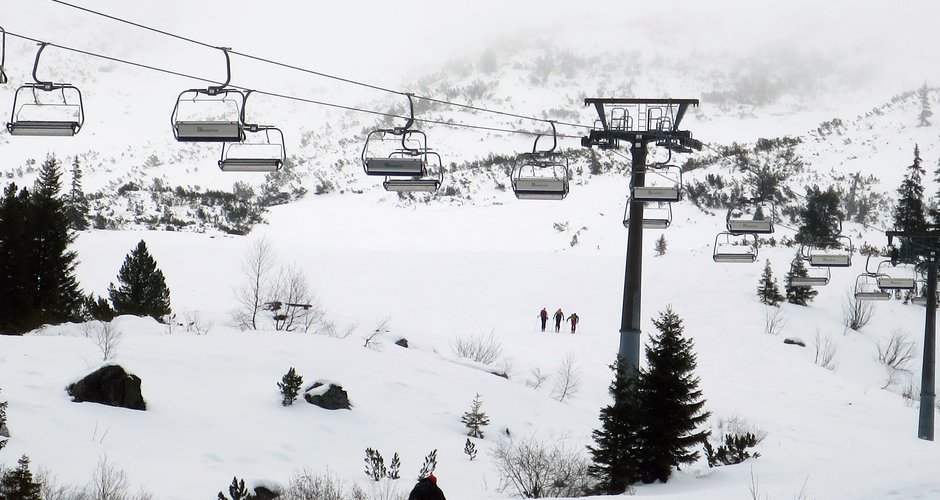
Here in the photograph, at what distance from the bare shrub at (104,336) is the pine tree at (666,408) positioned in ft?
46.1

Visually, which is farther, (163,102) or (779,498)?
(163,102)

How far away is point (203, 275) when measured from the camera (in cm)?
5291

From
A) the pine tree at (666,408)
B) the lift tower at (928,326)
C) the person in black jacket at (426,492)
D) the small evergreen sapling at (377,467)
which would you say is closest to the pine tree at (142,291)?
the small evergreen sapling at (377,467)

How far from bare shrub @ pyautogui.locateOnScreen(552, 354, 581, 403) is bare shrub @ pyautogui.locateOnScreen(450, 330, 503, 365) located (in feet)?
8.77

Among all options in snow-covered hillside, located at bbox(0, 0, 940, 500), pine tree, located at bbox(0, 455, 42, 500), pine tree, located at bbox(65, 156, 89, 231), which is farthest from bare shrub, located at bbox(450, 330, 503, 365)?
pine tree, located at bbox(65, 156, 89, 231)

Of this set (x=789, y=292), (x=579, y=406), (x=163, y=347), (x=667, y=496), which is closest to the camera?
(x=667, y=496)

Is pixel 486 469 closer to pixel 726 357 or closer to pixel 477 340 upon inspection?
pixel 477 340

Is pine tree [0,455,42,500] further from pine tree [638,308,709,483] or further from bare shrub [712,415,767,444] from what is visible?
bare shrub [712,415,767,444]

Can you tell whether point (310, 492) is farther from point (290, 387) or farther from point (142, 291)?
point (142, 291)

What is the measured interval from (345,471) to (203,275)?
1484 inches

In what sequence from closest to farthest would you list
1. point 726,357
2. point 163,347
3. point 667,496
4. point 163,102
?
point 667,496, point 163,347, point 726,357, point 163,102

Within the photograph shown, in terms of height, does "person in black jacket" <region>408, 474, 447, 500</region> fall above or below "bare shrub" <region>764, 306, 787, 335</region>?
above

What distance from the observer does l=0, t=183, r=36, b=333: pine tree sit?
33.7 meters

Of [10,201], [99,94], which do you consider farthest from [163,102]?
[10,201]
